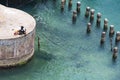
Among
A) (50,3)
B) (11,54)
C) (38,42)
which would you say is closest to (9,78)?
(11,54)

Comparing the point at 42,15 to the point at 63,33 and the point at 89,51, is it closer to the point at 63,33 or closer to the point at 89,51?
the point at 63,33

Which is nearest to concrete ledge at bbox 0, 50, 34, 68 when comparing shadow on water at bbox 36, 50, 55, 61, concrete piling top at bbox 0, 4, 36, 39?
shadow on water at bbox 36, 50, 55, 61

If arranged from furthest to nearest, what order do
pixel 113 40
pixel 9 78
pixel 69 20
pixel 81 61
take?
pixel 69 20, pixel 113 40, pixel 81 61, pixel 9 78

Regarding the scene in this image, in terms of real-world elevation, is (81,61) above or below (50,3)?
below

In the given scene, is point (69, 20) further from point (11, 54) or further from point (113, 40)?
point (11, 54)

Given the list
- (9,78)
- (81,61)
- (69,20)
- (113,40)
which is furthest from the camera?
(69,20)

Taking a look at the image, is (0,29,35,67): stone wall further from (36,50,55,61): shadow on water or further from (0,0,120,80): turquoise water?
(36,50,55,61): shadow on water

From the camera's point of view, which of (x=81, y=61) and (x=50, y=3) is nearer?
(x=81, y=61)
